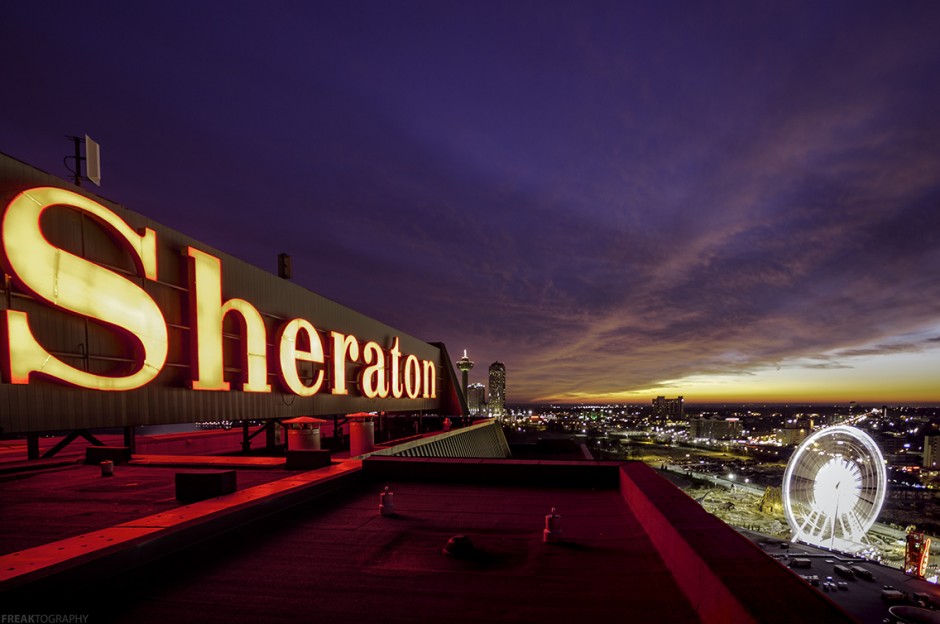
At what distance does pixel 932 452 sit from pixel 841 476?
5565 inches

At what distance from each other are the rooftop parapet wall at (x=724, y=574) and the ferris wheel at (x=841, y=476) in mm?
49234

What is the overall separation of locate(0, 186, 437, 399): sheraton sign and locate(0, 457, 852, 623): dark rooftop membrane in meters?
6.55

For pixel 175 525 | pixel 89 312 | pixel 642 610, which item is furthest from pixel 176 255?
pixel 642 610

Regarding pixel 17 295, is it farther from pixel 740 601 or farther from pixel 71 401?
pixel 740 601

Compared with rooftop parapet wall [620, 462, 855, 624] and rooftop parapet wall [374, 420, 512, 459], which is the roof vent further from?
rooftop parapet wall [374, 420, 512, 459]

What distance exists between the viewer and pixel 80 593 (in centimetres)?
362

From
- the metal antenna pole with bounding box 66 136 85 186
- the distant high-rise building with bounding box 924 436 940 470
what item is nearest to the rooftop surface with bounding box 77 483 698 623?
the metal antenna pole with bounding box 66 136 85 186

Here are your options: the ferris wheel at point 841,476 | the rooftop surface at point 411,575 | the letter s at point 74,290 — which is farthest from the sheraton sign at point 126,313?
the ferris wheel at point 841,476

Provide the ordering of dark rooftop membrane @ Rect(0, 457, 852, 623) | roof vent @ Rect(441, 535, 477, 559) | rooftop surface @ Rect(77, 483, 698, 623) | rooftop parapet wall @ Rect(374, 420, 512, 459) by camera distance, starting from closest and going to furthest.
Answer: dark rooftop membrane @ Rect(0, 457, 852, 623) < rooftop surface @ Rect(77, 483, 698, 623) < roof vent @ Rect(441, 535, 477, 559) < rooftop parapet wall @ Rect(374, 420, 512, 459)

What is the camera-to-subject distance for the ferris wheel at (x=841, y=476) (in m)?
40.6

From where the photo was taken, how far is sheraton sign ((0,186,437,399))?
809 centimetres

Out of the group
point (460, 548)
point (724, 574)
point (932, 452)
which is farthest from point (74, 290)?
point (932, 452)

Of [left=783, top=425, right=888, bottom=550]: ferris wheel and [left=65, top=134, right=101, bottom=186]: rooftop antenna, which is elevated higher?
[left=65, top=134, right=101, bottom=186]: rooftop antenna

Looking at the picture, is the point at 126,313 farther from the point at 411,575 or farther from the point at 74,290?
the point at 411,575
